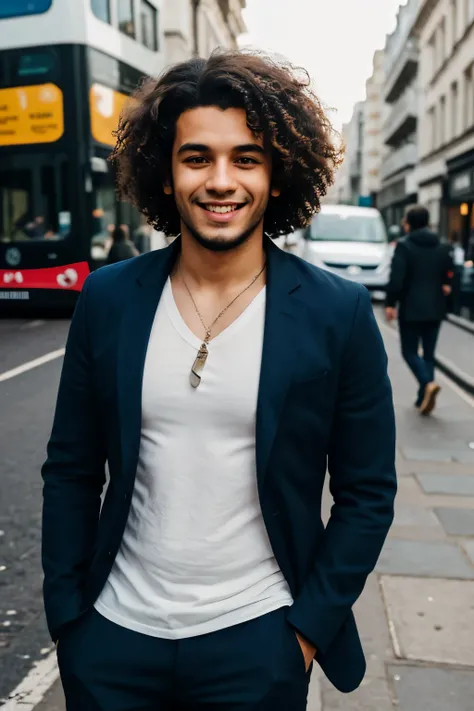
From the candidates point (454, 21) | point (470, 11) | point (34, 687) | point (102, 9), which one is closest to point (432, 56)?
Result: point (454, 21)

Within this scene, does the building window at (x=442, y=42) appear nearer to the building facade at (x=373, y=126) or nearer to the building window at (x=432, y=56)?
the building window at (x=432, y=56)

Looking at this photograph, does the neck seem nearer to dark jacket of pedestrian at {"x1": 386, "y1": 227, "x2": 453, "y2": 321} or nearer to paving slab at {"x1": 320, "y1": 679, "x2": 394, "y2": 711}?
paving slab at {"x1": 320, "y1": 679, "x2": 394, "y2": 711}

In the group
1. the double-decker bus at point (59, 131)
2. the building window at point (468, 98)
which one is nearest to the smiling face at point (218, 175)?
the double-decker bus at point (59, 131)

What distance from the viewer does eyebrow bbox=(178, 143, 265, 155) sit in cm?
158

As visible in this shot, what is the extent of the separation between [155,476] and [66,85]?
400 inches

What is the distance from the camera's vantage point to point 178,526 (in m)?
1.52

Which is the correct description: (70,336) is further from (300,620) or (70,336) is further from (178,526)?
(300,620)

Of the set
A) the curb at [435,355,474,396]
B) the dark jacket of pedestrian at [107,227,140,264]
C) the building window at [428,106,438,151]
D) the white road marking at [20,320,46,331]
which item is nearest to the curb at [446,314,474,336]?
the curb at [435,355,474,396]

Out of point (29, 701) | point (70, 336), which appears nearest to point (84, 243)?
point (29, 701)

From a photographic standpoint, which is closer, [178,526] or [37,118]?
[178,526]

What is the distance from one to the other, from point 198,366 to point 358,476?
14.6 inches

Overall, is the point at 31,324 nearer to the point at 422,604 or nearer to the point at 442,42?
the point at 422,604

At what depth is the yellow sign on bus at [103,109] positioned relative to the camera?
11.0m

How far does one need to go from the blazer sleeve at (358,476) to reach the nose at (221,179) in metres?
0.32
